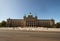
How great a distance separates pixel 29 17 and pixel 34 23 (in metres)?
7.17

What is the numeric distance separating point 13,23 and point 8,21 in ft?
17.3

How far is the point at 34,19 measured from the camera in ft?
390

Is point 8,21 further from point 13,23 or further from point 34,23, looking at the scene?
point 34,23

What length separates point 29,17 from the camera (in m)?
120

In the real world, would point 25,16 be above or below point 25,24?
above

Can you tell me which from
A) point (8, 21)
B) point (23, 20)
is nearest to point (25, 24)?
point (23, 20)

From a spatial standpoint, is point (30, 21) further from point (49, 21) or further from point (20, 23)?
point (49, 21)

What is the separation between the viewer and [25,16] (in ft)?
391

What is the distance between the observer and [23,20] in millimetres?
122375

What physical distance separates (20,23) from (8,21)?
1131cm

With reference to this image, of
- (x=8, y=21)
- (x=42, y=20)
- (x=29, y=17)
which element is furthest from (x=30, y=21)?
(x=8, y=21)

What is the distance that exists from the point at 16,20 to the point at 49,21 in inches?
1233

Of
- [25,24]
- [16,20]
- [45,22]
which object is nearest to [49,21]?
[45,22]

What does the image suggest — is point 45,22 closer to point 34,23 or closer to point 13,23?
point 34,23
